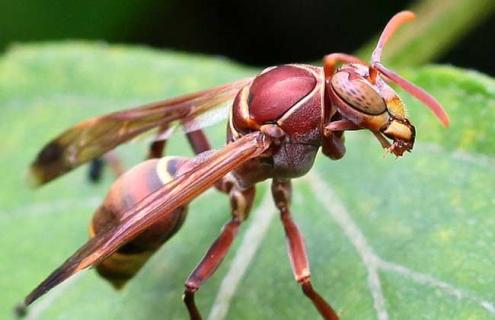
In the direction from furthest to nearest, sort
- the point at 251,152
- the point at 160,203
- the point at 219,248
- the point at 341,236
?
the point at 341,236 → the point at 219,248 → the point at 251,152 → the point at 160,203

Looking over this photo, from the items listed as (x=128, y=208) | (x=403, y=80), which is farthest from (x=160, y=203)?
(x=403, y=80)

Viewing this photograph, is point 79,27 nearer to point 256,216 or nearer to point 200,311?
point 256,216

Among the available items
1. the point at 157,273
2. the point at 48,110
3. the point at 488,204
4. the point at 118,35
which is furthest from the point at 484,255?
the point at 118,35

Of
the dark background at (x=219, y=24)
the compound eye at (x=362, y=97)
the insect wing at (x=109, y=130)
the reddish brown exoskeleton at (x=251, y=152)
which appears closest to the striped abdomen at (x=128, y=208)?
the reddish brown exoskeleton at (x=251, y=152)

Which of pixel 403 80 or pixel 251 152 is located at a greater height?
pixel 403 80

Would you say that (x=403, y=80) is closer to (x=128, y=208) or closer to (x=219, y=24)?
(x=128, y=208)

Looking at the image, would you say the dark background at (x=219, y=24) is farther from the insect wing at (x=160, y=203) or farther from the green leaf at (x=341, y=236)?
the insect wing at (x=160, y=203)
